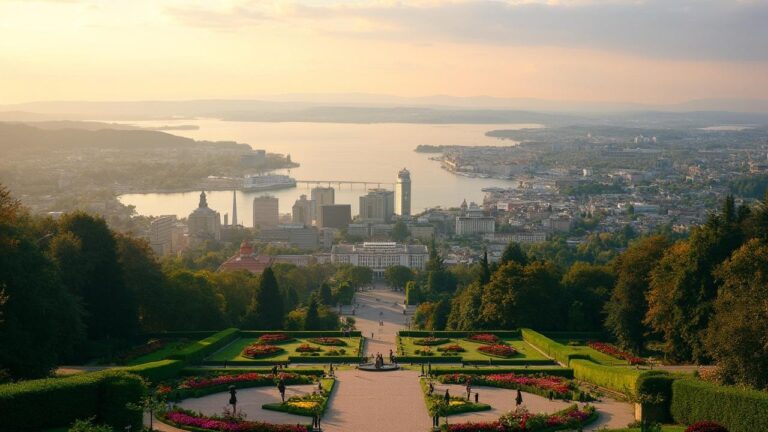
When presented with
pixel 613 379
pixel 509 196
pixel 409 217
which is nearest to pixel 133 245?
pixel 613 379

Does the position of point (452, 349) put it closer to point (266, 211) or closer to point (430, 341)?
point (430, 341)

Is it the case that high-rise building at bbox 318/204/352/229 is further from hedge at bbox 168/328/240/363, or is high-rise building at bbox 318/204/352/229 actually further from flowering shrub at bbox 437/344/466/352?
flowering shrub at bbox 437/344/466/352

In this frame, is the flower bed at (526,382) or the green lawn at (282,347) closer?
the flower bed at (526,382)

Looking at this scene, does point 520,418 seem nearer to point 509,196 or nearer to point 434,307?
point 434,307

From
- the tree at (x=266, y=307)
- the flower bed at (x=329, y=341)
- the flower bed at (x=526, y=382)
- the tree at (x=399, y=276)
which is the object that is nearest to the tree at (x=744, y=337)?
the flower bed at (x=526, y=382)

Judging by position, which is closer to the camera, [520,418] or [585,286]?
[520,418]

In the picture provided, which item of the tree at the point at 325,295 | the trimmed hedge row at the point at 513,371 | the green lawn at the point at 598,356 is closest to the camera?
the trimmed hedge row at the point at 513,371

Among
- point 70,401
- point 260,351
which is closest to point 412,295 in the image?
point 260,351

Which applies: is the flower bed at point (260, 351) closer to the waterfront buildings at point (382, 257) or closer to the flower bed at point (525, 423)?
the flower bed at point (525, 423)
